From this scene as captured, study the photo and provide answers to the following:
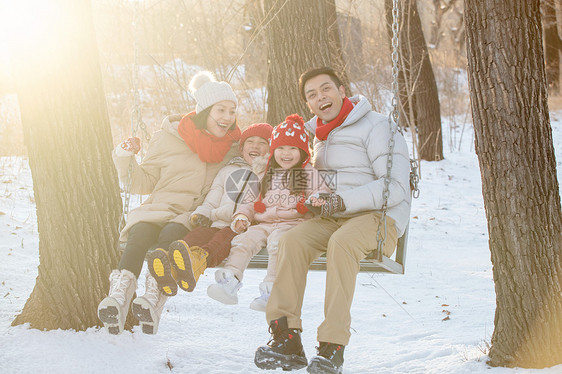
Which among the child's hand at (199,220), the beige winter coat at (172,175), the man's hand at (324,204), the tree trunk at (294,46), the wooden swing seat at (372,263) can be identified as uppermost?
the tree trunk at (294,46)

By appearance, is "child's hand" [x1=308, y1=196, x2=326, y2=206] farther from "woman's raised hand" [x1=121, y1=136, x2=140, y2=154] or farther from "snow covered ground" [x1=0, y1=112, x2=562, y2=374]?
"snow covered ground" [x1=0, y1=112, x2=562, y2=374]

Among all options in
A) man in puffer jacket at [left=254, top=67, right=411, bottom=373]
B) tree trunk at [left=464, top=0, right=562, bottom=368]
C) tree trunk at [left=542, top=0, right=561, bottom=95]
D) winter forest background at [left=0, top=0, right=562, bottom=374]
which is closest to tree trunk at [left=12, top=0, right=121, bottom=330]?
winter forest background at [left=0, top=0, right=562, bottom=374]

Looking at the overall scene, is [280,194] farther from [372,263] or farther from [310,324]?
[310,324]

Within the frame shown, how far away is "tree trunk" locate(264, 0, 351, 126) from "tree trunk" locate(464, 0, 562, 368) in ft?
6.07

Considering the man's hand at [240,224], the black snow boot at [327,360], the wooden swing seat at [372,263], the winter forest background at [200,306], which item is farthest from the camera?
the winter forest background at [200,306]

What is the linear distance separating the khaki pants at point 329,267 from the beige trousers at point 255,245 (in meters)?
0.16

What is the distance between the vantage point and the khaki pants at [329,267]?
8.86 ft

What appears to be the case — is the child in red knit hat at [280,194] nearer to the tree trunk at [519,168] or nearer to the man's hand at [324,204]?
the man's hand at [324,204]

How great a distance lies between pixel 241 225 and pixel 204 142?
63 centimetres

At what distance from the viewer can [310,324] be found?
4758 millimetres

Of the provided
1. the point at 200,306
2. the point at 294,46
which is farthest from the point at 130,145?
the point at 294,46

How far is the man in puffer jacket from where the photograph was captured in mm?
2729

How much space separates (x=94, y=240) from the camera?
369 cm

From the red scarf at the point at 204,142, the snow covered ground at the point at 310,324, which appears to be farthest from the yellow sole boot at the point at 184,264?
the snow covered ground at the point at 310,324
